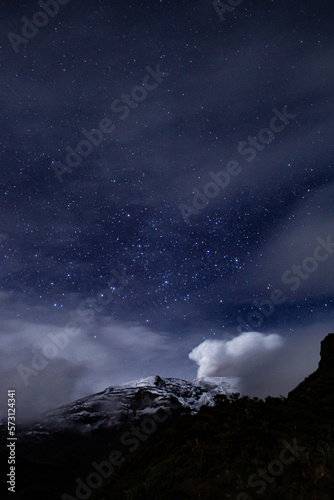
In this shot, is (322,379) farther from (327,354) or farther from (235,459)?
(235,459)

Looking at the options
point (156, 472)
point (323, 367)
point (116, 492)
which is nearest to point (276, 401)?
point (156, 472)

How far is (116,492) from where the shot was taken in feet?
20.1

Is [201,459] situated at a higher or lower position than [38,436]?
lower

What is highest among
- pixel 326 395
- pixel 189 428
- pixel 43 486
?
pixel 43 486

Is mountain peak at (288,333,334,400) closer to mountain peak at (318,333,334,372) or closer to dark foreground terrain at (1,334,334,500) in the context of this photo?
mountain peak at (318,333,334,372)

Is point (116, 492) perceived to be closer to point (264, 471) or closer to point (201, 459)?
point (201, 459)

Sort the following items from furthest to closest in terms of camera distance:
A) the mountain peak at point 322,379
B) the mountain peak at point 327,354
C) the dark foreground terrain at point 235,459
Answer: the mountain peak at point 327,354 → the mountain peak at point 322,379 → the dark foreground terrain at point 235,459

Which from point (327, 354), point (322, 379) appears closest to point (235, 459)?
point (322, 379)

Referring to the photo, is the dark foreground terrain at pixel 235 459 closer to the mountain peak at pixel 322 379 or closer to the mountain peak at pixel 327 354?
the mountain peak at pixel 322 379

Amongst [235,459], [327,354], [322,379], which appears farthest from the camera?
[327,354]

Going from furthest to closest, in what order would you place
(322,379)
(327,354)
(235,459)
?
(327,354), (322,379), (235,459)

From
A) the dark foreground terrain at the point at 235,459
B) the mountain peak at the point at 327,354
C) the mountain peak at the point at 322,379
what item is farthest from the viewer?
the mountain peak at the point at 327,354

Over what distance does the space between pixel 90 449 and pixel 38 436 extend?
35.0 meters

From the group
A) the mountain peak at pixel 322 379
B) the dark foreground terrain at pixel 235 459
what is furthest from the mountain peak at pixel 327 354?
the dark foreground terrain at pixel 235 459
